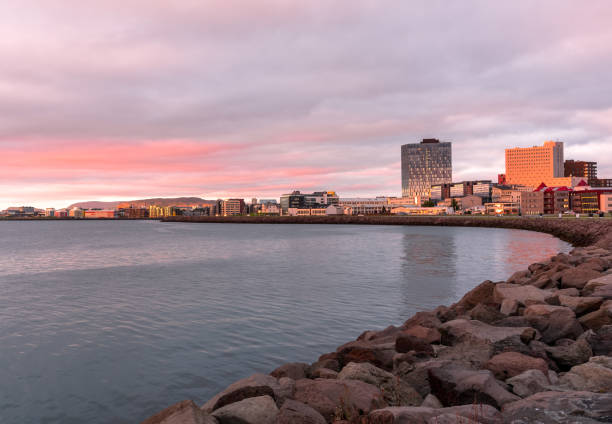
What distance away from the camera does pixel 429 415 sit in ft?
19.4

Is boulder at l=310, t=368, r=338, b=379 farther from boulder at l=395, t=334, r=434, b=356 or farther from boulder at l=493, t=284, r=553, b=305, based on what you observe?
boulder at l=493, t=284, r=553, b=305

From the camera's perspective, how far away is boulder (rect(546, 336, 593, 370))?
890cm

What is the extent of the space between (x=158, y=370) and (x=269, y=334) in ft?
14.3

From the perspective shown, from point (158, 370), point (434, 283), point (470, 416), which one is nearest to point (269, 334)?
point (158, 370)

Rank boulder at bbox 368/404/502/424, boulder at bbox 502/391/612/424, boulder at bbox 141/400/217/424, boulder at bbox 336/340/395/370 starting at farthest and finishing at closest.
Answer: boulder at bbox 336/340/395/370
boulder at bbox 141/400/217/424
boulder at bbox 368/404/502/424
boulder at bbox 502/391/612/424

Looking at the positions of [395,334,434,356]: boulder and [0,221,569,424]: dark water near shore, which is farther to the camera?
[0,221,569,424]: dark water near shore

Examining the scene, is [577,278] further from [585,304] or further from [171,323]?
[171,323]

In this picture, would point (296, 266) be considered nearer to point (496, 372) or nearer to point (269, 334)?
point (269, 334)

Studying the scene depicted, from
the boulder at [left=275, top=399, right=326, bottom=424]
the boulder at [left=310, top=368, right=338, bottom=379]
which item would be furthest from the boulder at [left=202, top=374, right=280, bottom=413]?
the boulder at [left=310, top=368, right=338, bottom=379]

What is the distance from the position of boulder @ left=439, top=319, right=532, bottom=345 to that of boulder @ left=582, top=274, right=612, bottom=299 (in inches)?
194

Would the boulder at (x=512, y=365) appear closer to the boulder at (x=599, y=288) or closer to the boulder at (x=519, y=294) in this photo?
the boulder at (x=519, y=294)

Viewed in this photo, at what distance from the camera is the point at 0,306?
73.0 ft

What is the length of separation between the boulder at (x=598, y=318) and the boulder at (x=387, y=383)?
6.42 m

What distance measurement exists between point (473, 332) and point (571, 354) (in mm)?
2246
